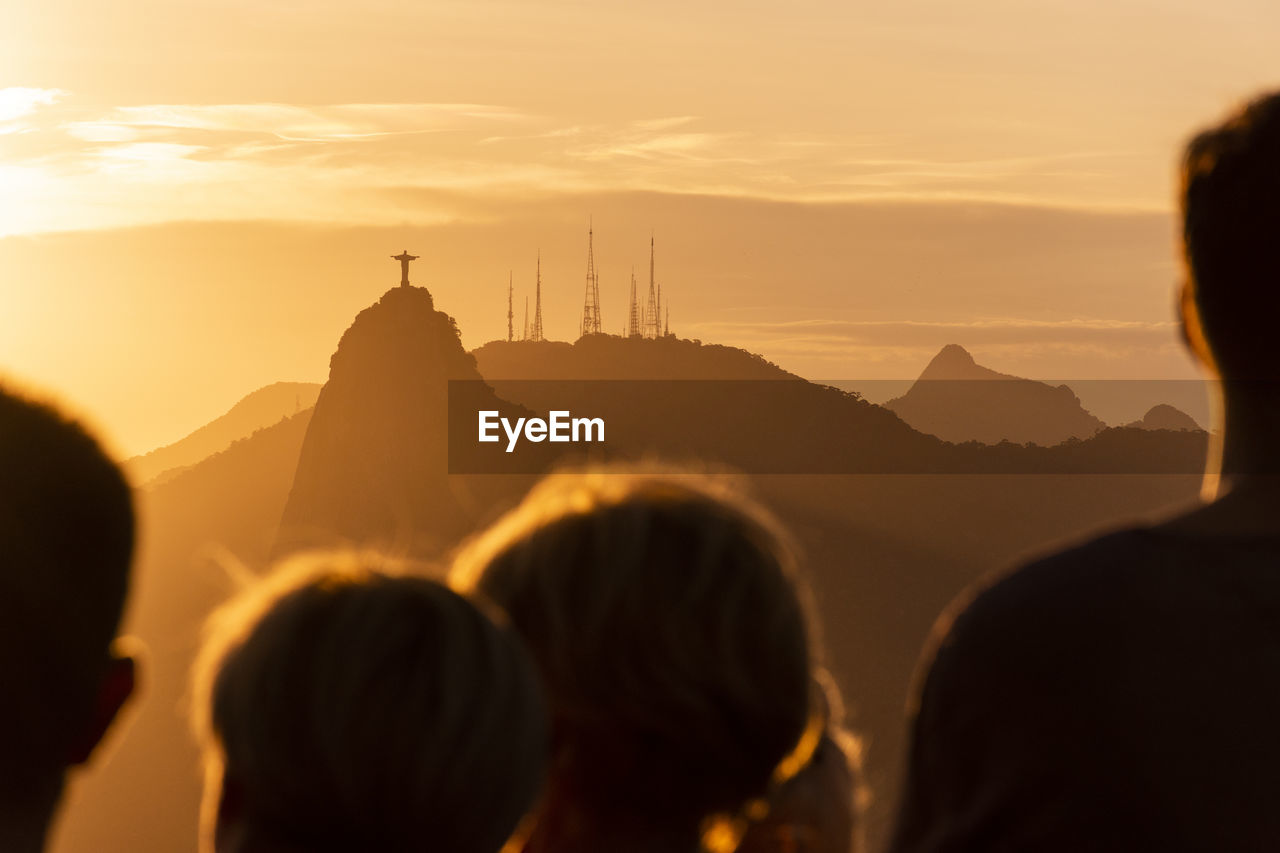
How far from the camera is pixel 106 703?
8.89 feet

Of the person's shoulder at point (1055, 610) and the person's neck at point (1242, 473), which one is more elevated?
the person's neck at point (1242, 473)

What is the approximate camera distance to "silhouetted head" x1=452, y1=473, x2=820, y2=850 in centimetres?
284

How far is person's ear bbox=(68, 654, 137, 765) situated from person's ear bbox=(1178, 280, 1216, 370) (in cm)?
217

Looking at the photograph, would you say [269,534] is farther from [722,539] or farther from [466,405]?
[722,539]

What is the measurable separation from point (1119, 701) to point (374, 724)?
136 cm

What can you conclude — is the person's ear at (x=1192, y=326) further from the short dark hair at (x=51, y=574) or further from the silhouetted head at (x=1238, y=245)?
the short dark hair at (x=51, y=574)

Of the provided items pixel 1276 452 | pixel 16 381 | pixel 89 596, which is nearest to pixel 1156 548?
pixel 1276 452

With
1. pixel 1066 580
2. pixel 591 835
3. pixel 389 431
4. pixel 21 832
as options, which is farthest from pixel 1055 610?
pixel 389 431

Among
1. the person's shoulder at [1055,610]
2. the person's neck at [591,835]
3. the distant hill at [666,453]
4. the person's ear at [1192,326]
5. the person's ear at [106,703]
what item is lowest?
the distant hill at [666,453]

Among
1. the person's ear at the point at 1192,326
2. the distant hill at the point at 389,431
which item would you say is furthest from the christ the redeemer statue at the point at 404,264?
the person's ear at the point at 1192,326

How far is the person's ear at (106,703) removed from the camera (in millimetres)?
2688
